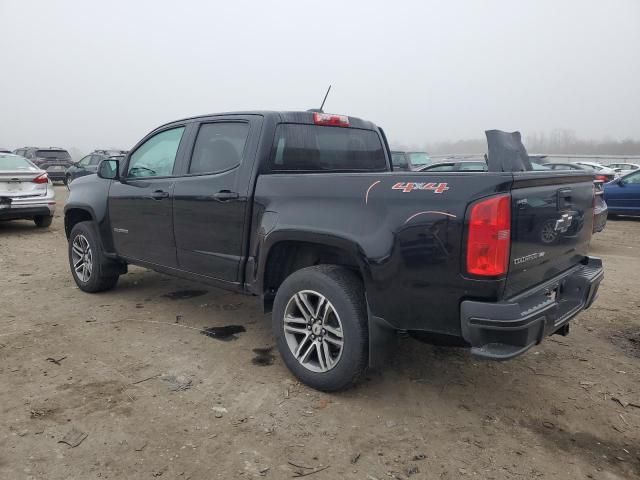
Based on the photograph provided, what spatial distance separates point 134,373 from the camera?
352cm

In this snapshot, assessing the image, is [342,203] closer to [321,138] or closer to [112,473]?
[321,138]

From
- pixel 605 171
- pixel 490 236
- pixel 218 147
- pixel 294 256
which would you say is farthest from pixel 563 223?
pixel 605 171

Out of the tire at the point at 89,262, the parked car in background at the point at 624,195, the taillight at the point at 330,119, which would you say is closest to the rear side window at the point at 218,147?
the taillight at the point at 330,119

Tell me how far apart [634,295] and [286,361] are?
4.33 m

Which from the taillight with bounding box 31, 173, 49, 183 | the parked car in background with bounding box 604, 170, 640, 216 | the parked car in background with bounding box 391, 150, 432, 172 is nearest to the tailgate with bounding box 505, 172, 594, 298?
the taillight with bounding box 31, 173, 49, 183

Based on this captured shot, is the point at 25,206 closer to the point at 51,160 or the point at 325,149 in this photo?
the point at 325,149

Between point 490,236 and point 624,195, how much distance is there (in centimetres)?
1191

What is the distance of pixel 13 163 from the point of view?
9.70m

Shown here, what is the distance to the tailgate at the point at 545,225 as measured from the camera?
8.46 ft

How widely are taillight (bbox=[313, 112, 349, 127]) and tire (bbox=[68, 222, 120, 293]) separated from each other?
2777 mm

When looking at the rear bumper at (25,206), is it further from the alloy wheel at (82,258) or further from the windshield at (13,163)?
the alloy wheel at (82,258)

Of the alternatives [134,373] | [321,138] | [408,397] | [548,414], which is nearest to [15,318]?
[134,373]

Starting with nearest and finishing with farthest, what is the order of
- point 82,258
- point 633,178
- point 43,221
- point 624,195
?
1. point 82,258
2. point 43,221
3. point 633,178
4. point 624,195

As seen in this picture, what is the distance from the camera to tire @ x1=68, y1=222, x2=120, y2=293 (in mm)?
5277
